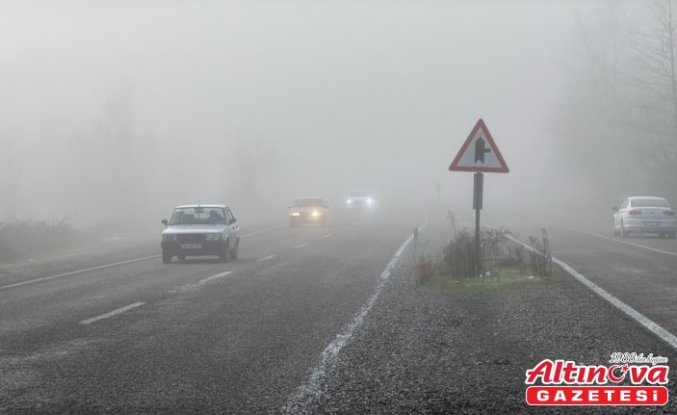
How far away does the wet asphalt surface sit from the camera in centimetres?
593

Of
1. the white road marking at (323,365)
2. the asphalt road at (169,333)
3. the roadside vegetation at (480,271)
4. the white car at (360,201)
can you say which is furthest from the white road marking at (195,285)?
the white car at (360,201)

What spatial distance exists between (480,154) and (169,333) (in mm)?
7185

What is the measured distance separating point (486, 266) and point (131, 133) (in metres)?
55.9

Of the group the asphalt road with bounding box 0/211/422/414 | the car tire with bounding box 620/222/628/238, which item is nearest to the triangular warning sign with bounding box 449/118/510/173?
the asphalt road with bounding box 0/211/422/414

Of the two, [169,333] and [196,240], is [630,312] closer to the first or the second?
[169,333]

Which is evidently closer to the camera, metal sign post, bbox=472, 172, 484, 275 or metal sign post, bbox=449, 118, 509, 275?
metal sign post, bbox=449, 118, 509, 275

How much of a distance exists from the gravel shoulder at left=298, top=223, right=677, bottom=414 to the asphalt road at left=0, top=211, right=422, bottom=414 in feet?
1.71

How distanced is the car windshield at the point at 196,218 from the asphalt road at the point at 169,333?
8.45 feet

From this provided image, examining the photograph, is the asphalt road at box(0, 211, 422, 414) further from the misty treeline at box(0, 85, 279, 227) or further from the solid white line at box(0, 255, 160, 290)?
the misty treeline at box(0, 85, 279, 227)

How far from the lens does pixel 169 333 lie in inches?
353

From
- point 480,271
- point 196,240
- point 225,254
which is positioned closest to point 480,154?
point 480,271

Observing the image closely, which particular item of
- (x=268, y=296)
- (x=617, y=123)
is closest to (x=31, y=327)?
(x=268, y=296)

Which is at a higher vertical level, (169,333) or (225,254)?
(169,333)

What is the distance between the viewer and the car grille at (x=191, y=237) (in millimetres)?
19828
